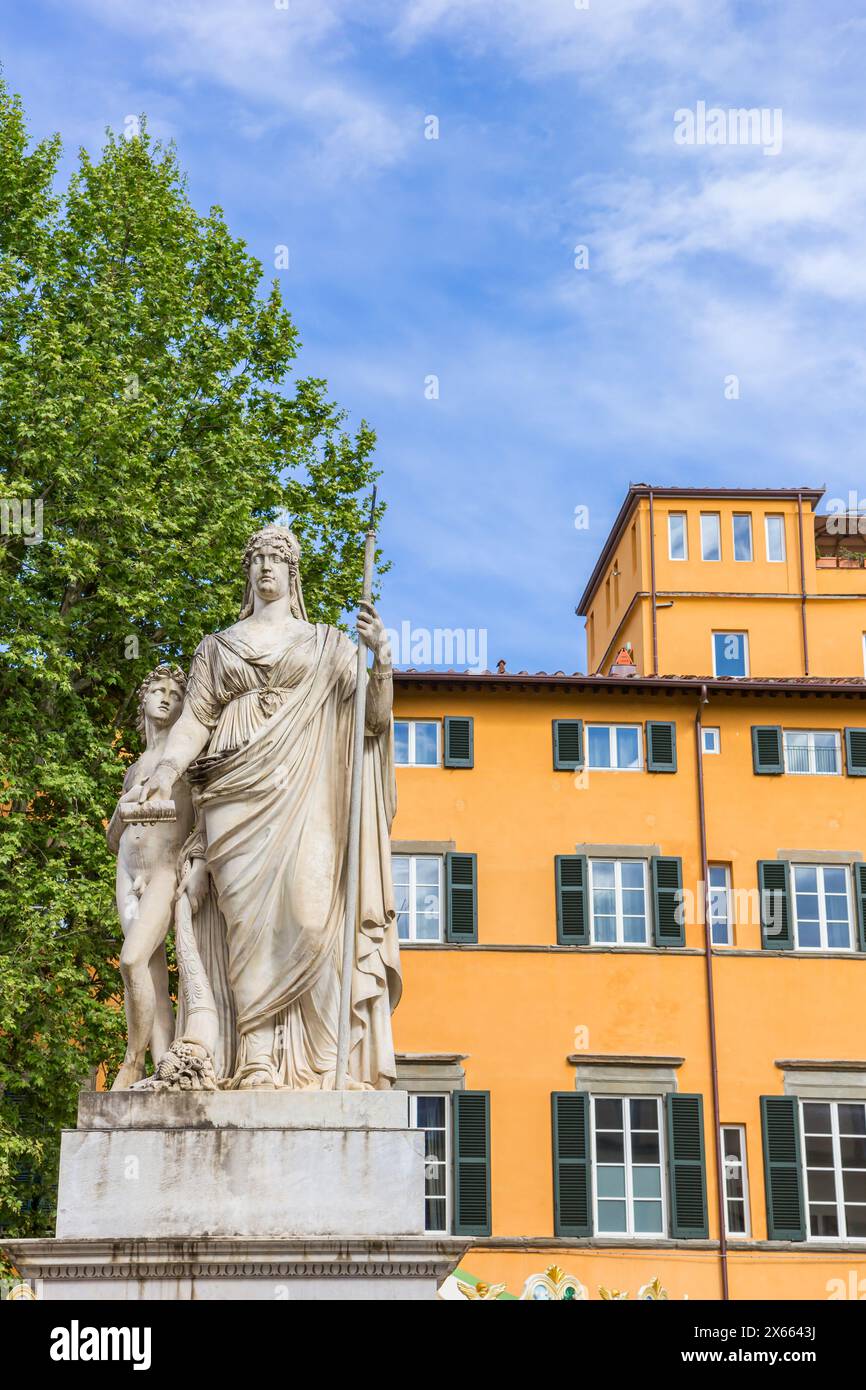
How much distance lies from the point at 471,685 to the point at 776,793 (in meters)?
6.19

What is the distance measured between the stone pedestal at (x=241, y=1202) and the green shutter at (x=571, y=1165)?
86.7 ft

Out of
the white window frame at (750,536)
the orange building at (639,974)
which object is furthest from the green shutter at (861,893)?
the white window frame at (750,536)

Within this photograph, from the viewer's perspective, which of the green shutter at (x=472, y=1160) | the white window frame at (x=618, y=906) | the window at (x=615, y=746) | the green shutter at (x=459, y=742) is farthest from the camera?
the window at (x=615, y=746)

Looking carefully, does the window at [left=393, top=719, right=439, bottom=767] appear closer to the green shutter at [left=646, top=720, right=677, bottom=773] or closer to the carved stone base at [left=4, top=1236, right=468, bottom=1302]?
the green shutter at [left=646, top=720, right=677, bottom=773]

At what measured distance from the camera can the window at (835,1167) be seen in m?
33.9

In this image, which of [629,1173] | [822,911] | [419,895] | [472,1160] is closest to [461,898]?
[419,895]

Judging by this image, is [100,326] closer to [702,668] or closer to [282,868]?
[282,868]

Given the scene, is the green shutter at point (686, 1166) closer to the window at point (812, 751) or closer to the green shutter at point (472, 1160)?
the green shutter at point (472, 1160)

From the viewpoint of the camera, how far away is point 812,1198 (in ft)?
112

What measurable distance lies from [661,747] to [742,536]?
14.0m

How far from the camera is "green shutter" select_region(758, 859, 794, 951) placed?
35.7 meters

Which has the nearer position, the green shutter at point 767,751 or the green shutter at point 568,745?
the green shutter at point 568,745

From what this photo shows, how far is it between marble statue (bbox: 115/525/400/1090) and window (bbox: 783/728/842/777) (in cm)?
2911

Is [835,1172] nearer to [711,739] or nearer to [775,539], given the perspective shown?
[711,739]
